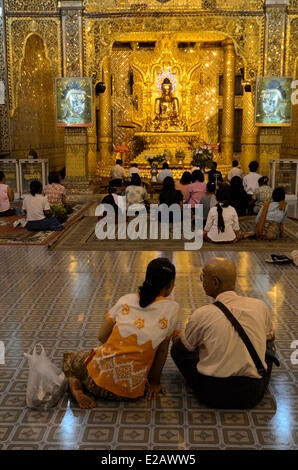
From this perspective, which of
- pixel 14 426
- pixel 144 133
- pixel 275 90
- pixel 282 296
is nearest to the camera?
pixel 14 426

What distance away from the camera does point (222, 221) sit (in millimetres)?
6930

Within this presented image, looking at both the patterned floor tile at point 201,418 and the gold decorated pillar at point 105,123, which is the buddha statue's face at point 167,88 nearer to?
the gold decorated pillar at point 105,123

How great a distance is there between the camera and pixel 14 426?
8.96 feet

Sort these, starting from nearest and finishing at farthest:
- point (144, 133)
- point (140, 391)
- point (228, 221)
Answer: point (140, 391) < point (228, 221) < point (144, 133)

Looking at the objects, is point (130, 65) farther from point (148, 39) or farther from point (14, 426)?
point (14, 426)

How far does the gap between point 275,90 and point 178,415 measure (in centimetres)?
1028

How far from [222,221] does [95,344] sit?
352cm

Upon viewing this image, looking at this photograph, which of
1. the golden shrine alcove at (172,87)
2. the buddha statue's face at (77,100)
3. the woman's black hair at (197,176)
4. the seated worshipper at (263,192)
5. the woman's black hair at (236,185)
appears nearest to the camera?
the seated worshipper at (263,192)

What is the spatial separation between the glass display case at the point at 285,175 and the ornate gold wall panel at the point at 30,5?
19.8ft

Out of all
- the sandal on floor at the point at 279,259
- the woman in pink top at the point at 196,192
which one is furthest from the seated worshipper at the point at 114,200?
the sandal on floor at the point at 279,259

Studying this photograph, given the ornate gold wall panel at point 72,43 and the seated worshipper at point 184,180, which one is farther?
the ornate gold wall panel at point 72,43

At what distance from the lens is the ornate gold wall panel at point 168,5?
1201 centimetres

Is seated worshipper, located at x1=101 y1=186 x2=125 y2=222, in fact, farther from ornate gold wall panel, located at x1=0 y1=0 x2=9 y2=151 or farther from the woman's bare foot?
the woman's bare foot

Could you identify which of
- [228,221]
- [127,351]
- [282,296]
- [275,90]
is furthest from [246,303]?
[275,90]
